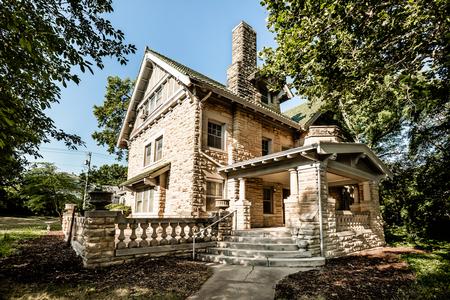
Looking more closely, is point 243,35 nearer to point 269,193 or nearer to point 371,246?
point 269,193

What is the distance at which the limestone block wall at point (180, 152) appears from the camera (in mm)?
10500

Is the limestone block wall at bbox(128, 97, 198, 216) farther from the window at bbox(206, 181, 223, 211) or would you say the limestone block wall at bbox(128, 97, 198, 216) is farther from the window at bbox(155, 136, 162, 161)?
the window at bbox(206, 181, 223, 211)

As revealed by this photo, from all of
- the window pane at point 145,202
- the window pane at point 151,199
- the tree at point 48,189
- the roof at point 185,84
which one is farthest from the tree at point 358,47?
the tree at point 48,189

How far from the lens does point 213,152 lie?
37.3 feet

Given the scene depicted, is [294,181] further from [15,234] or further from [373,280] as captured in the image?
[15,234]

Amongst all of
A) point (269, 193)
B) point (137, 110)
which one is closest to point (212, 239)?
point (269, 193)

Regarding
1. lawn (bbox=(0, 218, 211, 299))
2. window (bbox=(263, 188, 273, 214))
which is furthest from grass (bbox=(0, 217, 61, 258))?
window (bbox=(263, 188, 273, 214))

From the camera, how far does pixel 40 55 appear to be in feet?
13.6

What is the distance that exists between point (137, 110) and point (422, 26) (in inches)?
651

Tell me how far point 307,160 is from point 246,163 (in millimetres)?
2453

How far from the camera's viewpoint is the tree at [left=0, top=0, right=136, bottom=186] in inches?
149

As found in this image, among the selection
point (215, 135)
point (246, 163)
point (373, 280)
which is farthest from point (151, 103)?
point (373, 280)

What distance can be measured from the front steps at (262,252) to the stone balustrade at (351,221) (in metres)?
2.15

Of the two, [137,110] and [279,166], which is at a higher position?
[137,110]
